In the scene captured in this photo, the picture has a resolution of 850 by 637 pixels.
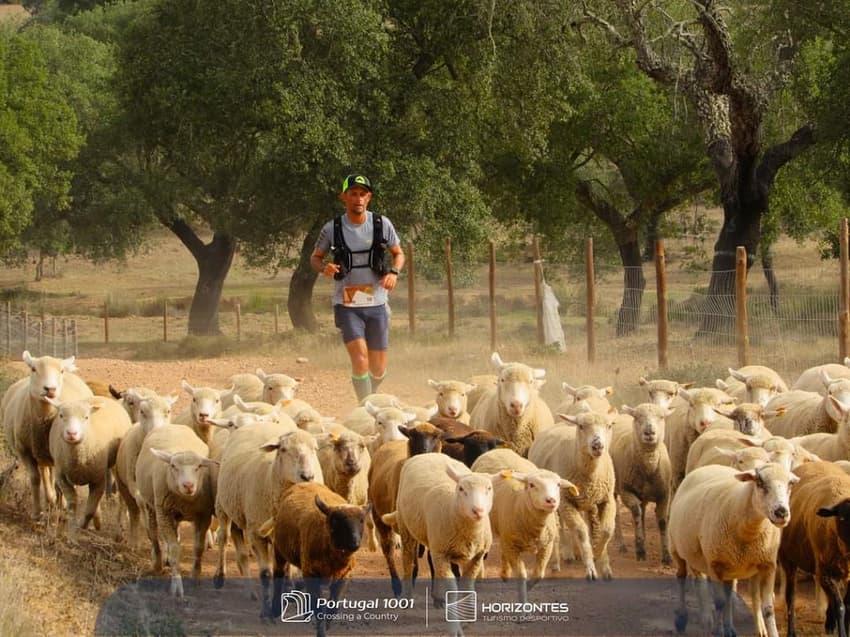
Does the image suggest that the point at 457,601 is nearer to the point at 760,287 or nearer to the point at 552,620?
the point at 552,620

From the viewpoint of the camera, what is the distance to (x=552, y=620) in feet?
27.1

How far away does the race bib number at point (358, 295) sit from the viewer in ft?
39.8

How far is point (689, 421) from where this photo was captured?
1085cm

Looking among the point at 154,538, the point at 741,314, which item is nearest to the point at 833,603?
the point at 154,538

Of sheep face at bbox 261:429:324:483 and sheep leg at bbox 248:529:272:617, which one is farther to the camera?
sheep face at bbox 261:429:324:483

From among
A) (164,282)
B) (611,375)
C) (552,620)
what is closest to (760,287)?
(611,375)

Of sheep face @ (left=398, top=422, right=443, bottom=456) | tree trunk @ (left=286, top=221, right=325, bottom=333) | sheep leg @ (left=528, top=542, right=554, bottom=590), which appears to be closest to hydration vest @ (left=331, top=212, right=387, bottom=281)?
sheep face @ (left=398, top=422, right=443, bottom=456)

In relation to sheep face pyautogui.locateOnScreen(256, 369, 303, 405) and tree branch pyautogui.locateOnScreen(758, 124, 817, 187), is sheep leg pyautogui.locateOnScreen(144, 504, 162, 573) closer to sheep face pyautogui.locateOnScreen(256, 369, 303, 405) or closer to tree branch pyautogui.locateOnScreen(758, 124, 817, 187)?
sheep face pyautogui.locateOnScreen(256, 369, 303, 405)

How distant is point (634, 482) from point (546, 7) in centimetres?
1504

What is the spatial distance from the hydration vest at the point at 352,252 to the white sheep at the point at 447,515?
351 centimetres

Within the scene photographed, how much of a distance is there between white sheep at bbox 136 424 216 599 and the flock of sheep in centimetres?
2

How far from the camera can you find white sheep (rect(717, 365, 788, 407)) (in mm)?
11680

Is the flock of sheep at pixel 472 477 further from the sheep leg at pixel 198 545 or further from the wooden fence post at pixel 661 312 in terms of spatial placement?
the wooden fence post at pixel 661 312

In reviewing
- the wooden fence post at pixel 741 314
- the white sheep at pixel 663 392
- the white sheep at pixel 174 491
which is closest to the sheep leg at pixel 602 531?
the white sheep at pixel 663 392
